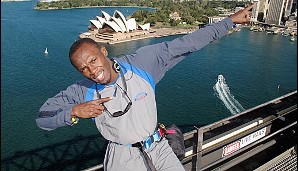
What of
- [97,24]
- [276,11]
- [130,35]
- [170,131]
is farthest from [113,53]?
[276,11]

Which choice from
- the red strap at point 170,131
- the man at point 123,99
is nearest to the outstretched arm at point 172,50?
the man at point 123,99

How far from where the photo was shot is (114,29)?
3014 cm

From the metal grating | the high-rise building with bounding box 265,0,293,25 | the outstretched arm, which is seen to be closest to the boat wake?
the metal grating

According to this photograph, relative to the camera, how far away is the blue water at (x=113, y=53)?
Answer: 1038 cm

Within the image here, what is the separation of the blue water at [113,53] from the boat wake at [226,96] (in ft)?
0.76

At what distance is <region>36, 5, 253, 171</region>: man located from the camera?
90 centimetres

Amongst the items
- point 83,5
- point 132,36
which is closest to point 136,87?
point 132,36

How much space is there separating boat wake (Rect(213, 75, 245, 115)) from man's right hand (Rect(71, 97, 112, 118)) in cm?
1239

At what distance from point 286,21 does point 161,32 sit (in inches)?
625

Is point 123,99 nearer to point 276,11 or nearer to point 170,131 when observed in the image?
point 170,131

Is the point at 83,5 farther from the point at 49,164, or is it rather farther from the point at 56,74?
the point at 49,164

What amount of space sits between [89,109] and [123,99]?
0.11 m

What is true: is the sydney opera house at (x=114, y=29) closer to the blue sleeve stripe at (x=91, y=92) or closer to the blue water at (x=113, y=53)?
the blue water at (x=113, y=53)

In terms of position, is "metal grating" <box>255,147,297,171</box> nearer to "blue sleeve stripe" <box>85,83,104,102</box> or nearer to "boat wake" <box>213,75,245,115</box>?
"blue sleeve stripe" <box>85,83,104,102</box>
